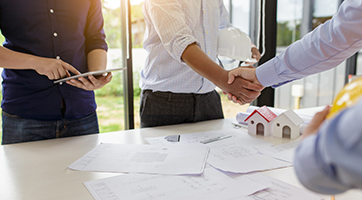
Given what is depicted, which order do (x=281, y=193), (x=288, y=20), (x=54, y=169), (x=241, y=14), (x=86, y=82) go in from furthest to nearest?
(x=288, y=20) → (x=241, y=14) → (x=86, y=82) → (x=54, y=169) → (x=281, y=193)

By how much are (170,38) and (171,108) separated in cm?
34

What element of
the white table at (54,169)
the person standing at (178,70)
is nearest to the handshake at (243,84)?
the person standing at (178,70)

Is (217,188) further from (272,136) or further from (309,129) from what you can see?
(272,136)

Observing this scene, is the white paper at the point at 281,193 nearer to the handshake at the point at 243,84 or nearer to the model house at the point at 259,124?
the model house at the point at 259,124

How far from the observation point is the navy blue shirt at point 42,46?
1.07 metres

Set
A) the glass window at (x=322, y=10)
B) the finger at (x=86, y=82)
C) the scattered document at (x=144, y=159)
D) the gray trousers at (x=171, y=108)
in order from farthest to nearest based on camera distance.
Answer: the glass window at (x=322, y=10) < the gray trousers at (x=171, y=108) < the finger at (x=86, y=82) < the scattered document at (x=144, y=159)

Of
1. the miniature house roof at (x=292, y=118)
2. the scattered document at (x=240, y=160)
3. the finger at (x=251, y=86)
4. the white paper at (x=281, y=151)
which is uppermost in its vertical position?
the finger at (x=251, y=86)

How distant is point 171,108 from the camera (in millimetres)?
1350

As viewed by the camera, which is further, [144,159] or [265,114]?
[265,114]

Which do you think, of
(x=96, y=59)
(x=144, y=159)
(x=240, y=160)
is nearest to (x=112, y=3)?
(x=96, y=59)

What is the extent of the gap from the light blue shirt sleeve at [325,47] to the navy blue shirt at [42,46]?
2.75ft

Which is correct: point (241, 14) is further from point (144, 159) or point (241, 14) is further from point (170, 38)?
point (144, 159)

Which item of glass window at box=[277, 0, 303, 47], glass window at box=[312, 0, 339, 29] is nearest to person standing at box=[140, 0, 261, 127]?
glass window at box=[277, 0, 303, 47]

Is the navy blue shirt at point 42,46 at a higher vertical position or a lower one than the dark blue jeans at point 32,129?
higher
